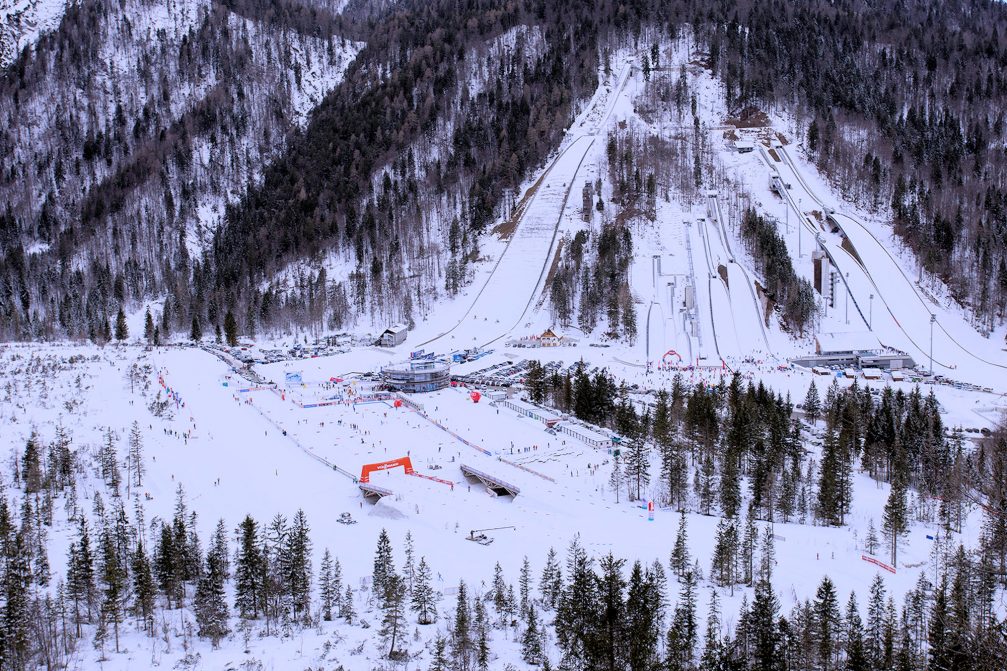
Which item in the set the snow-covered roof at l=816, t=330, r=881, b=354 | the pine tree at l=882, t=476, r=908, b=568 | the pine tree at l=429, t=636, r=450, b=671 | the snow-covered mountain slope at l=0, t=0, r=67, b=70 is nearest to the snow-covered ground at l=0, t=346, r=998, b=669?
the pine tree at l=882, t=476, r=908, b=568

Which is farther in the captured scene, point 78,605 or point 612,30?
point 612,30

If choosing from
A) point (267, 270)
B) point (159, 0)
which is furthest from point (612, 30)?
point (159, 0)

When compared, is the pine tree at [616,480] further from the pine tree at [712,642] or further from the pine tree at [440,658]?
the pine tree at [440,658]

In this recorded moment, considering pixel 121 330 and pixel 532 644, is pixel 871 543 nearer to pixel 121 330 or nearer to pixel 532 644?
pixel 532 644

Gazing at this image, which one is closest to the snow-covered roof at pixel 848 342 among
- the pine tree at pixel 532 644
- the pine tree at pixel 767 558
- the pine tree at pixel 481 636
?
the pine tree at pixel 767 558

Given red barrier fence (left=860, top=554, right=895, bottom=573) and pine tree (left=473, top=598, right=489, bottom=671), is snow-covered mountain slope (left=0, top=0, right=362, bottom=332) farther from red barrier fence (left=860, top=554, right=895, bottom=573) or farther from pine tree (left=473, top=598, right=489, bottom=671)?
red barrier fence (left=860, top=554, right=895, bottom=573)

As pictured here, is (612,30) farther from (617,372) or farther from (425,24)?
(617,372)
